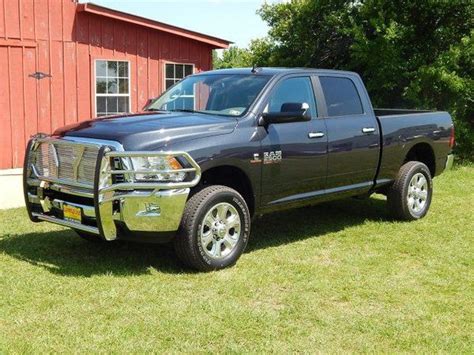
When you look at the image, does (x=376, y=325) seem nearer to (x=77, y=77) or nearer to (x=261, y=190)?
(x=261, y=190)

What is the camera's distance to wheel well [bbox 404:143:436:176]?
8.28 meters

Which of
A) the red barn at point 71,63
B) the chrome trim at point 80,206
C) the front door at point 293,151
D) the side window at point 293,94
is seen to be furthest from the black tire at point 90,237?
the red barn at point 71,63

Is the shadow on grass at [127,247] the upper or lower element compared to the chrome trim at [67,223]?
lower

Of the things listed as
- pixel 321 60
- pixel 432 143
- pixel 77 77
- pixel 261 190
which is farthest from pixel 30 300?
pixel 321 60

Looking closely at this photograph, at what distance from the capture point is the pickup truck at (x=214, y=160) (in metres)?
5.14

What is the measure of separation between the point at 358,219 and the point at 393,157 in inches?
40.3

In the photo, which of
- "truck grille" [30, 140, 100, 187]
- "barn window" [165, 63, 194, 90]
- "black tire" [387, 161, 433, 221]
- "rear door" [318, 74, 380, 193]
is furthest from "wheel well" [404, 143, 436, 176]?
"barn window" [165, 63, 194, 90]

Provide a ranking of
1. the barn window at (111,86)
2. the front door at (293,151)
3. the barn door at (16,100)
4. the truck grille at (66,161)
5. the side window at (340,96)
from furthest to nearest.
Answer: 1. the barn window at (111,86)
2. the barn door at (16,100)
3. the side window at (340,96)
4. the front door at (293,151)
5. the truck grille at (66,161)

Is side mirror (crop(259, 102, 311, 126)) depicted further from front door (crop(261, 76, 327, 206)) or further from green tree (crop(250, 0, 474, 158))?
green tree (crop(250, 0, 474, 158))

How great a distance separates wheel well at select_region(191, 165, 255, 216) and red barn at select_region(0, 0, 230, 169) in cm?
731

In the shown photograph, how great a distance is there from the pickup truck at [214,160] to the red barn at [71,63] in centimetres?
589

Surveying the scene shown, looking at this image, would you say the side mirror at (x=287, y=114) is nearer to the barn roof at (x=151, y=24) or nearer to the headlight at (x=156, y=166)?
the headlight at (x=156, y=166)

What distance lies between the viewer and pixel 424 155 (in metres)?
8.48

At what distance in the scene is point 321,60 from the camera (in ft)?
57.1
